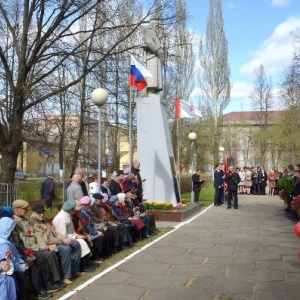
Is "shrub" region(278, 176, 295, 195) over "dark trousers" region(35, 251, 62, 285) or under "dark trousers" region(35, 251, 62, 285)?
over

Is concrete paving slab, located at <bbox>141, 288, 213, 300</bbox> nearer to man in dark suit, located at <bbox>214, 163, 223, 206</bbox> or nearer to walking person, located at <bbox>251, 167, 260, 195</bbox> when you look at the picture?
man in dark suit, located at <bbox>214, 163, 223, 206</bbox>

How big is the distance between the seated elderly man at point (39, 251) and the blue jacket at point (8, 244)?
0.69 meters

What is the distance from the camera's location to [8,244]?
550cm

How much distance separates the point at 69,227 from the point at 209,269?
240 cm

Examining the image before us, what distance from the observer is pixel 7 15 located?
16.7 meters

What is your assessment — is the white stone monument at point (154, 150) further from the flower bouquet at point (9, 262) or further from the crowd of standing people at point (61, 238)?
the flower bouquet at point (9, 262)

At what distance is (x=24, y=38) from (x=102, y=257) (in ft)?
32.1

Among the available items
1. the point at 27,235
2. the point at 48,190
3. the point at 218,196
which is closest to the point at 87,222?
the point at 27,235

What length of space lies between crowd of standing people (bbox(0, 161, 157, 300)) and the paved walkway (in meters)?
Result: 0.49

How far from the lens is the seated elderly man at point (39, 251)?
640cm

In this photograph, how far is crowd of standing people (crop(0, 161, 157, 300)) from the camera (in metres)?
5.57

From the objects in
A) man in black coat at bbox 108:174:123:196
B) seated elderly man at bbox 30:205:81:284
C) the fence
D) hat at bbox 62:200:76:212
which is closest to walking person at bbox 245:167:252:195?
man in black coat at bbox 108:174:123:196

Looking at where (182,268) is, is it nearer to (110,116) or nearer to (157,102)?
(157,102)

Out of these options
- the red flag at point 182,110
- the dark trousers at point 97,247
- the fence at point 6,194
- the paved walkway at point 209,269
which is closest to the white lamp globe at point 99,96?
the paved walkway at point 209,269
